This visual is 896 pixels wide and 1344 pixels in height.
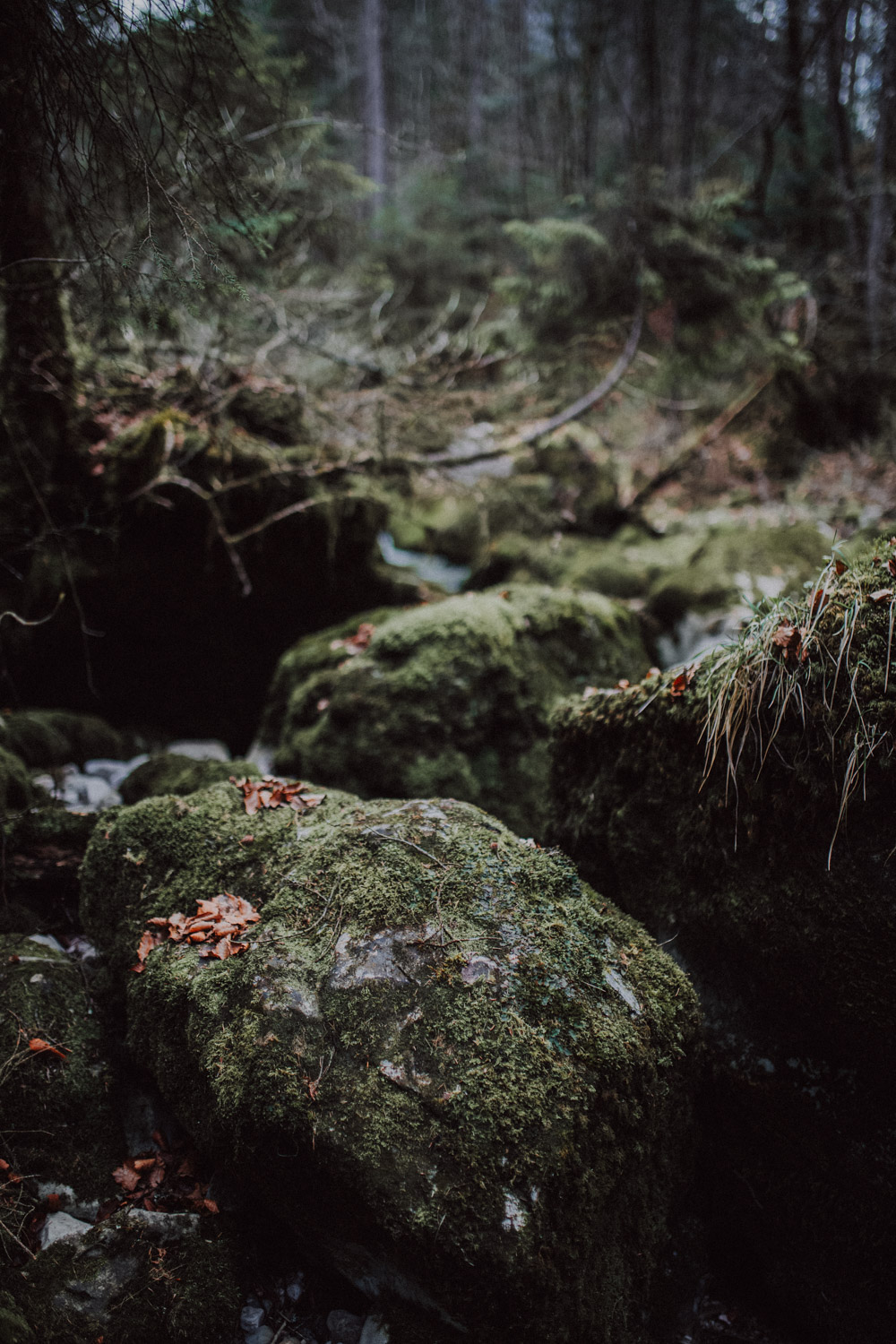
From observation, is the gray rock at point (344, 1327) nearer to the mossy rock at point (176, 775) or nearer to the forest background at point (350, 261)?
the mossy rock at point (176, 775)

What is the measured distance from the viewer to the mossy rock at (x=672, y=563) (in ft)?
23.4

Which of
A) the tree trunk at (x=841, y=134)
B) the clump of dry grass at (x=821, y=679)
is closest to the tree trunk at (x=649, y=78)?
the tree trunk at (x=841, y=134)

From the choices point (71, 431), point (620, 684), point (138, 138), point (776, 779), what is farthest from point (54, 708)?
point (776, 779)

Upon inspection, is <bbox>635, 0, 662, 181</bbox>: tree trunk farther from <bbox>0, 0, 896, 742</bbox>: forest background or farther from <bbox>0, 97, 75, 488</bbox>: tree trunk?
<bbox>0, 97, 75, 488</bbox>: tree trunk

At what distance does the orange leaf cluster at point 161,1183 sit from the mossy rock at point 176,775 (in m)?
1.73

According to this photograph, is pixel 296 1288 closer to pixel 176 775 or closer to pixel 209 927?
pixel 209 927

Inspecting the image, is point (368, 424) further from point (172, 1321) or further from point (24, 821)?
point (172, 1321)

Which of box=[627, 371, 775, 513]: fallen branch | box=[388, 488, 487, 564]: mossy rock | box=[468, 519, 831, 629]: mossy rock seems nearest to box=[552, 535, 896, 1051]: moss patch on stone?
box=[468, 519, 831, 629]: mossy rock

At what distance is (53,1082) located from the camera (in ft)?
8.31

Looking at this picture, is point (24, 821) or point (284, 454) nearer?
point (24, 821)

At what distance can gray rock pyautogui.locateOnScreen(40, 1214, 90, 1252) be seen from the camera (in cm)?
213

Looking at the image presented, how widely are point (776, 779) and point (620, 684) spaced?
Result: 0.97 meters

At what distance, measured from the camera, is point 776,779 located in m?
2.45

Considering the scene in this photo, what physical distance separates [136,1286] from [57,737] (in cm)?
416
